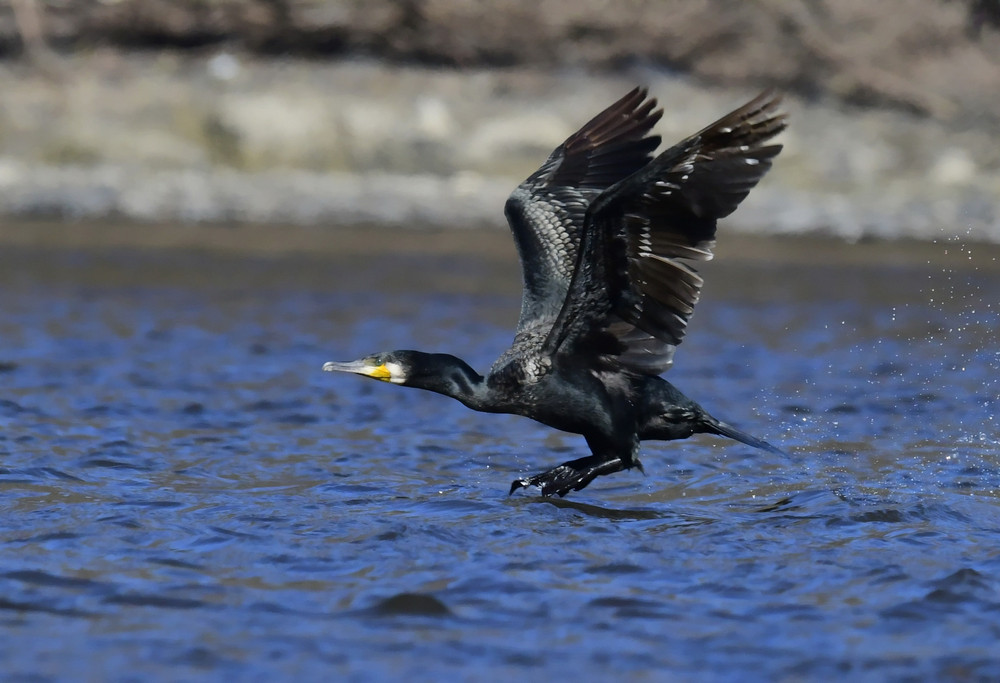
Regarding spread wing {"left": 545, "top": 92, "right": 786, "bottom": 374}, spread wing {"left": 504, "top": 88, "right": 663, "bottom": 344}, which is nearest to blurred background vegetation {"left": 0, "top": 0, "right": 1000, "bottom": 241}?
spread wing {"left": 504, "top": 88, "right": 663, "bottom": 344}

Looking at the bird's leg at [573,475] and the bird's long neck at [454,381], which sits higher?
the bird's long neck at [454,381]

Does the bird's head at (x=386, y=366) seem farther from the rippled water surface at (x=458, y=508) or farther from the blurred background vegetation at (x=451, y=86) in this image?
the blurred background vegetation at (x=451, y=86)

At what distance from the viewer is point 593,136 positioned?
6.91 m

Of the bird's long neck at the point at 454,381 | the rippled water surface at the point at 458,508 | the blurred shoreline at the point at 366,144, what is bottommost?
the rippled water surface at the point at 458,508

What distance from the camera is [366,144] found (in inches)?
578

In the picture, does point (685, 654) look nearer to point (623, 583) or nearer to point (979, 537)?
point (623, 583)

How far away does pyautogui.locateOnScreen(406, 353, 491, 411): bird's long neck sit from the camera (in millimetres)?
6047

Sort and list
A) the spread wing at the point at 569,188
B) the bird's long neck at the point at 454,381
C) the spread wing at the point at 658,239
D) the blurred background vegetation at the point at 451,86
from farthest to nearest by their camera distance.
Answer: the blurred background vegetation at the point at 451,86 → the spread wing at the point at 569,188 → the bird's long neck at the point at 454,381 → the spread wing at the point at 658,239

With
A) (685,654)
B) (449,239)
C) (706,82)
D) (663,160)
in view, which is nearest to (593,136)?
(663,160)

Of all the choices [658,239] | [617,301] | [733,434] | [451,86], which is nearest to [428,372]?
[617,301]

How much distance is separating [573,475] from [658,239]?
108cm

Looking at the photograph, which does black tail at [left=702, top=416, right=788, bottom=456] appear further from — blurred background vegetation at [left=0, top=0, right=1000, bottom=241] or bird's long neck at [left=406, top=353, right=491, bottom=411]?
blurred background vegetation at [left=0, top=0, right=1000, bottom=241]

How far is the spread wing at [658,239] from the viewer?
5.32 m

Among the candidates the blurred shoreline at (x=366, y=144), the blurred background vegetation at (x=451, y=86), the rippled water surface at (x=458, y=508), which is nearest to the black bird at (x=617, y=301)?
the rippled water surface at (x=458, y=508)
